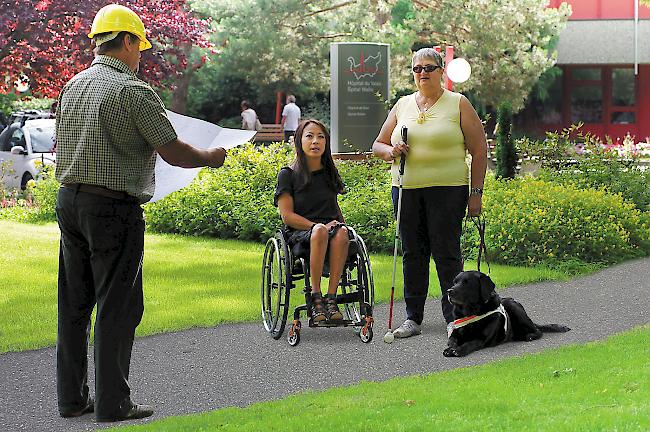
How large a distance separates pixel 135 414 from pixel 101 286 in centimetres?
70

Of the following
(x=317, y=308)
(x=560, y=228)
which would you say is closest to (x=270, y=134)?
(x=560, y=228)

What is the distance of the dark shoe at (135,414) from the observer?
605cm

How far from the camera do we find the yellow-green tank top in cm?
832

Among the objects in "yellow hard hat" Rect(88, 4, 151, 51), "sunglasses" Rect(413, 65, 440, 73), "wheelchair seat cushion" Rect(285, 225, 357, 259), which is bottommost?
"wheelchair seat cushion" Rect(285, 225, 357, 259)

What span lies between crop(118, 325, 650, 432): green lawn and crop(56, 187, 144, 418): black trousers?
1.25 feet

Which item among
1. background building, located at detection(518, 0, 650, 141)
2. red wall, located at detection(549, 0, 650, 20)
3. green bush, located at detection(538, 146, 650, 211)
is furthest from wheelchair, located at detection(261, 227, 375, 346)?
red wall, located at detection(549, 0, 650, 20)

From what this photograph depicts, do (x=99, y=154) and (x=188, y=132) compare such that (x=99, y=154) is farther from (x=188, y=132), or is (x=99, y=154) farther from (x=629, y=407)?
(x=629, y=407)

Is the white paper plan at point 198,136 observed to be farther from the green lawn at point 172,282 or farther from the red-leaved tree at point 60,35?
the red-leaved tree at point 60,35

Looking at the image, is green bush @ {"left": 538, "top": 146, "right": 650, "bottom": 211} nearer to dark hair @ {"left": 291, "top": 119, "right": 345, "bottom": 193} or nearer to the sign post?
the sign post

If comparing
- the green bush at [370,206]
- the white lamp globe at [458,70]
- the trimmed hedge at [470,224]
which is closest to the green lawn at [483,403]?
the trimmed hedge at [470,224]

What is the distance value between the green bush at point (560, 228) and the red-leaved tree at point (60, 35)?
5174 mm

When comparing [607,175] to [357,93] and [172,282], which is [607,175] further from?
[172,282]

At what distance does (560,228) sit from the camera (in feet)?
41.5

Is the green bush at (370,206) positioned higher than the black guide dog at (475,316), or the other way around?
the green bush at (370,206)
